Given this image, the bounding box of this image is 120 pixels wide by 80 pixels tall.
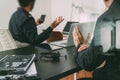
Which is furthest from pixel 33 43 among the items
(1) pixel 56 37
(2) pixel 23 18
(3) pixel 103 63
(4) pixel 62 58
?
(1) pixel 56 37

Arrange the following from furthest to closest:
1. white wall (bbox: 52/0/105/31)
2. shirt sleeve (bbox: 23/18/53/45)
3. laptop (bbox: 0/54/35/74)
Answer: white wall (bbox: 52/0/105/31) → shirt sleeve (bbox: 23/18/53/45) → laptop (bbox: 0/54/35/74)

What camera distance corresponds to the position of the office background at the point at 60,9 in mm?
3752

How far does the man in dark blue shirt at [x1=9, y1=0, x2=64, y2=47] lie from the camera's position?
6.79ft

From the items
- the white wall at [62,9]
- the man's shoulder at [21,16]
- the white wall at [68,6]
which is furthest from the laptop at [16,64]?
the white wall at [62,9]

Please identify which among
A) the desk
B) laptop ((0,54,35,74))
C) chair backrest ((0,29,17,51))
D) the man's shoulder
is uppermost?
the man's shoulder

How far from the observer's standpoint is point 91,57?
119 cm

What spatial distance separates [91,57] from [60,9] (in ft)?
10.8

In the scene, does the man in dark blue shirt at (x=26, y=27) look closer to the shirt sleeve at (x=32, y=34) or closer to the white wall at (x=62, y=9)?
the shirt sleeve at (x=32, y=34)

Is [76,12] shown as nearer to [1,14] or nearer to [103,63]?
[1,14]

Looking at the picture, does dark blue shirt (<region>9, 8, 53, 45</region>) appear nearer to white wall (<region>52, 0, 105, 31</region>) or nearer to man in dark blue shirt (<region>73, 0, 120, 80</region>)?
man in dark blue shirt (<region>73, 0, 120, 80</region>)

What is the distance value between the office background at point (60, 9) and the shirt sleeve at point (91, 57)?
95.8 inches

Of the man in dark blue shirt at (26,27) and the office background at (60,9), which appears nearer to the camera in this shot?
the man in dark blue shirt at (26,27)

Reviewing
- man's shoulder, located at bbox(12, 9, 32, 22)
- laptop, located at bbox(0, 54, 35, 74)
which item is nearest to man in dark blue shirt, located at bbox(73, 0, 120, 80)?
laptop, located at bbox(0, 54, 35, 74)

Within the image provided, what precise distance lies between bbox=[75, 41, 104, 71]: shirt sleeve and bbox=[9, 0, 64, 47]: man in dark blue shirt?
82 cm
